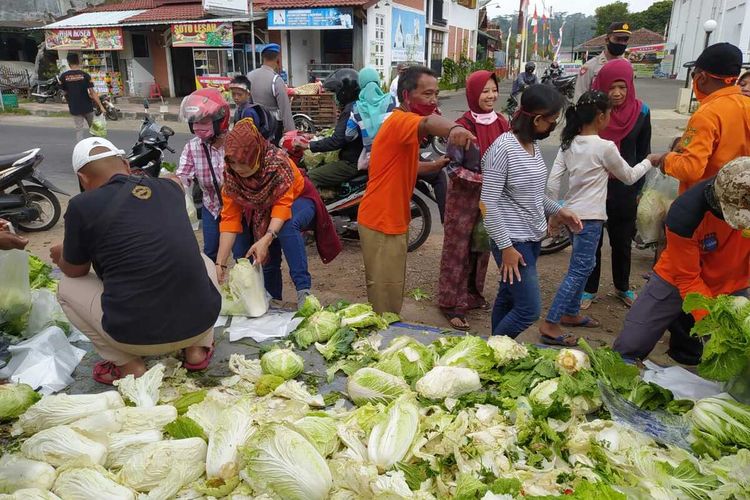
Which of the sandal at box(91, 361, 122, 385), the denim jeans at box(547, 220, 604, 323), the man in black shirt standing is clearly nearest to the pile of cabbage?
the sandal at box(91, 361, 122, 385)

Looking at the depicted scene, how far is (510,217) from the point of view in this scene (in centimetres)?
325

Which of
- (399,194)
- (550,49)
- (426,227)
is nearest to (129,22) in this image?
(426,227)

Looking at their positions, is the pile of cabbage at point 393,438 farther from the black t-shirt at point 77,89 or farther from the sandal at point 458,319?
the black t-shirt at point 77,89

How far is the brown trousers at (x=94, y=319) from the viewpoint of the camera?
277 centimetres

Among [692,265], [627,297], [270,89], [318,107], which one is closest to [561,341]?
[627,297]

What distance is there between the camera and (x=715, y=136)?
10.2ft

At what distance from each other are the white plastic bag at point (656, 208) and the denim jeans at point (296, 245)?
2.54 metres

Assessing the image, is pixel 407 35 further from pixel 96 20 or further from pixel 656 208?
pixel 656 208

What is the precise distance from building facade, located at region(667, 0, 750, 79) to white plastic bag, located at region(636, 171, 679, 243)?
1793 centimetres

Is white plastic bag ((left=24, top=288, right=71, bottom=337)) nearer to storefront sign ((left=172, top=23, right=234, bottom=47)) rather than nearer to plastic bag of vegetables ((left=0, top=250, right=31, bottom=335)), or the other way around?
plastic bag of vegetables ((left=0, top=250, right=31, bottom=335))

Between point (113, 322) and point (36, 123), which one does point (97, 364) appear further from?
point (36, 123)

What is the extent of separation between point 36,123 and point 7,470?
17.8 meters

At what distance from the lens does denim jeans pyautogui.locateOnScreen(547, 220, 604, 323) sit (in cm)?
370

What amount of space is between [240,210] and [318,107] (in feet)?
29.6
